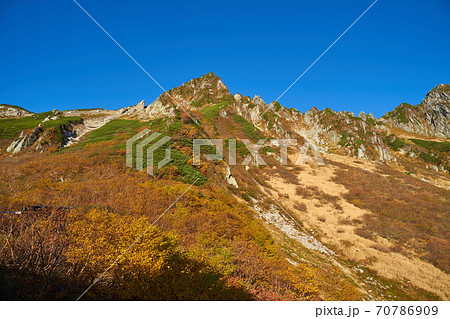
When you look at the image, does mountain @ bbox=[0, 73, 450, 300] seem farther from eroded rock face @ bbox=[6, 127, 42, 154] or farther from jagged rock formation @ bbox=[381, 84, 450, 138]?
jagged rock formation @ bbox=[381, 84, 450, 138]

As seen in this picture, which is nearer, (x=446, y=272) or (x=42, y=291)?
(x=42, y=291)

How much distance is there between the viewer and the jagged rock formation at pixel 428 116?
9919 centimetres

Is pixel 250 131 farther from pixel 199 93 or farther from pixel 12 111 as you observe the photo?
pixel 12 111

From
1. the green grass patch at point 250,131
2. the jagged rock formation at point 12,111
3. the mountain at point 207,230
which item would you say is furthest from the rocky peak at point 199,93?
the jagged rock formation at point 12,111

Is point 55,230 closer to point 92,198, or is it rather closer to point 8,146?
point 92,198

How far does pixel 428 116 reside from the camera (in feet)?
342

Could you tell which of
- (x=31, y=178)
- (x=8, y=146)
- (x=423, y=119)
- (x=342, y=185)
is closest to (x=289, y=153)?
(x=342, y=185)

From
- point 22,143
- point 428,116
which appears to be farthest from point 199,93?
point 428,116

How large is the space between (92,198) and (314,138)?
7643 centimetres

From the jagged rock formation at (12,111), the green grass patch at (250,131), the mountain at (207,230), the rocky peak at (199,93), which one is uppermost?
the rocky peak at (199,93)

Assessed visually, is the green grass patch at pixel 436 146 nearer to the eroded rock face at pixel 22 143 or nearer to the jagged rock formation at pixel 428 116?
the jagged rock formation at pixel 428 116

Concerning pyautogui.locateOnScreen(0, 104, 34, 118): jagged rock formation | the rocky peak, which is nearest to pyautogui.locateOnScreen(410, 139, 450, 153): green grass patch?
the rocky peak

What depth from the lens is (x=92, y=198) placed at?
29.5 feet

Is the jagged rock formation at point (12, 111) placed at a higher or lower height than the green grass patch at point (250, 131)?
higher
